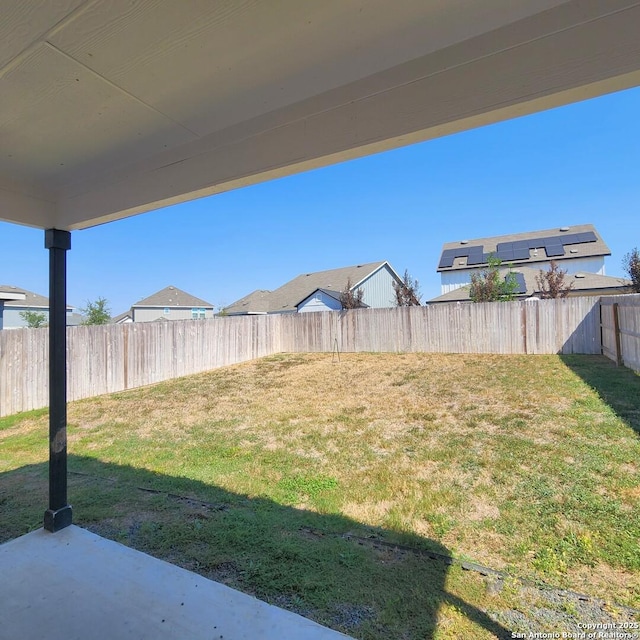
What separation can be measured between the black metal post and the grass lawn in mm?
A: 299

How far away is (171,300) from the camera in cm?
2861

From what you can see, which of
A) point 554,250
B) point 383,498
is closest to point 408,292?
point 554,250

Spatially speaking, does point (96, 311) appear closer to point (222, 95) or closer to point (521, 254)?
point (222, 95)

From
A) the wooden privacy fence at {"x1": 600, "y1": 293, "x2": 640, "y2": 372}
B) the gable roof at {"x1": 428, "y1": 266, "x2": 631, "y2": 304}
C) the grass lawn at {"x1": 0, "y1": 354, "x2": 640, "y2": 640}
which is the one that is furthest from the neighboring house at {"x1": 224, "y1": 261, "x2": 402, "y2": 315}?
the grass lawn at {"x1": 0, "y1": 354, "x2": 640, "y2": 640}

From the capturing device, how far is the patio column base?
2.40 m

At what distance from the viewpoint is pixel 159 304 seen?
1106 inches

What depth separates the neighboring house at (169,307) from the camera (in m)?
27.9

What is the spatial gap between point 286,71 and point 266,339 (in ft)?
38.9

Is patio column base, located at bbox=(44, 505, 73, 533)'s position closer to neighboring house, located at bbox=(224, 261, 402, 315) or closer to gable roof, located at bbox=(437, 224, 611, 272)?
neighboring house, located at bbox=(224, 261, 402, 315)

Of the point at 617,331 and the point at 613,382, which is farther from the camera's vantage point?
the point at 617,331

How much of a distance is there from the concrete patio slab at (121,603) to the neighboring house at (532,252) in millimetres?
20128

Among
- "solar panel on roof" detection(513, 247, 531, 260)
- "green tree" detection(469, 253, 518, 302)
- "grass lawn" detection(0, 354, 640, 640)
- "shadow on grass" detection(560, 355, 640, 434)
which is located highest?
"solar panel on roof" detection(513, 247, 531, 260)

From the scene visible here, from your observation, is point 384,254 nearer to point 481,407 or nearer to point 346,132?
point 481,407

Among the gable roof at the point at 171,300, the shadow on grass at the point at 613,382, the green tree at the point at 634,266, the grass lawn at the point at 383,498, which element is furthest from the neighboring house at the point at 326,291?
the grass lawn at the point at 383,498
